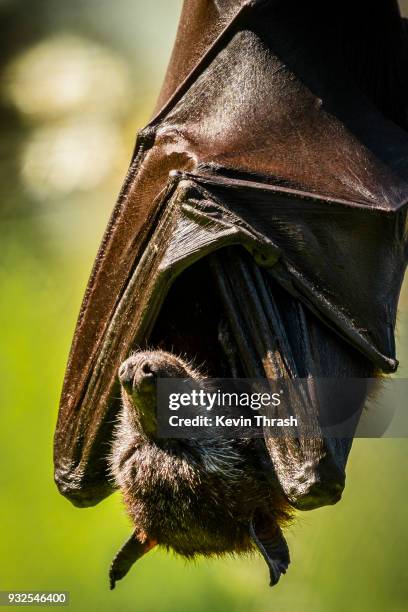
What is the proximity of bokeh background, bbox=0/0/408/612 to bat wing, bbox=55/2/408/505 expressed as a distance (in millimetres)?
1215

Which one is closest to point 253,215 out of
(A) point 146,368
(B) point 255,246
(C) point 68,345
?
(B) point 255,246

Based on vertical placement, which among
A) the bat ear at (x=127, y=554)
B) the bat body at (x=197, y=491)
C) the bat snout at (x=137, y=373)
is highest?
the bat snout at (x=137, y=373)

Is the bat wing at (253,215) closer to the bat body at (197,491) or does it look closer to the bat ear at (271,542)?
the bat body at (197,491)

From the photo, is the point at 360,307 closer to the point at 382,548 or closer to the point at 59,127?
the point at 382,548

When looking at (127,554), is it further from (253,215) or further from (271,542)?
(253,215)

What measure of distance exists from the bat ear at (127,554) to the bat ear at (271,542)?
17.4 inches

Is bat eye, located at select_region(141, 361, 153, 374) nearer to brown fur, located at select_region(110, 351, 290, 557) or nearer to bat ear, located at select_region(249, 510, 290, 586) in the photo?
brown fur, located at select_region(110, 351, 290, 557)

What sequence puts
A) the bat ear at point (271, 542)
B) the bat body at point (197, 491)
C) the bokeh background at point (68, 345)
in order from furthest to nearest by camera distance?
1. the bokeh background at point (68, 345)
2. the bat body at point (197, 491)
3. the bat ear at point (271, 542)

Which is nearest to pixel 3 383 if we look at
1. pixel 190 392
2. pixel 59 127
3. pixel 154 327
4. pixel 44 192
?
pixel 44 192

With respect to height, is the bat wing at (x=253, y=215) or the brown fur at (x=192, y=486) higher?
the bat wing at (x=253, y=215)

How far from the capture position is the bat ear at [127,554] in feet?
14.1

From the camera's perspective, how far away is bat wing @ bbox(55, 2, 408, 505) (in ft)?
12.7

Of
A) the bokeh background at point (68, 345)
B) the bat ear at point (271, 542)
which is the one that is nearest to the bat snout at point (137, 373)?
the bat ear at point (271, 542)

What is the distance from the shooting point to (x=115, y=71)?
20.7ft
